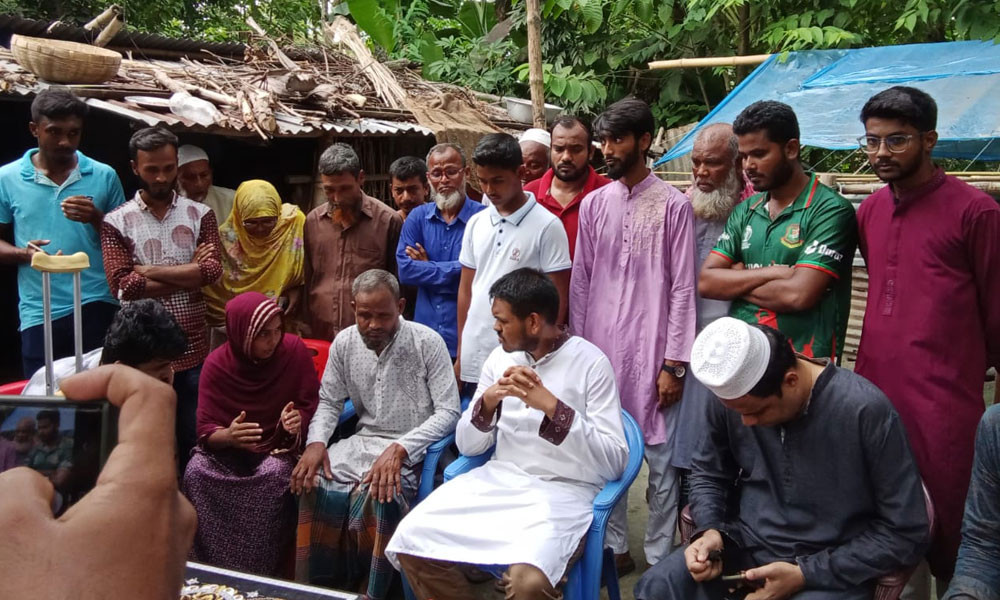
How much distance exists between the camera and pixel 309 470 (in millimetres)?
3770

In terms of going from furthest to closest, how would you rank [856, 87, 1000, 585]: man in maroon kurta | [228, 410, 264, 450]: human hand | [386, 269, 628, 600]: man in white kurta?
[228, 410, 264, 450]: human hand → [386, 269, 628, 600]: man in white kurta → [856, 87, 1000, 585]: man in maroon kurta

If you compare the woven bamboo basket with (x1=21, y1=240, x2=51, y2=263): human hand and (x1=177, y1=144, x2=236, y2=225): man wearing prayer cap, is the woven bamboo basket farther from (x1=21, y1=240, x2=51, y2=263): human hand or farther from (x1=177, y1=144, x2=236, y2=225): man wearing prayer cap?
(x1=21, y1=240, x2=51, y2=263): human hand

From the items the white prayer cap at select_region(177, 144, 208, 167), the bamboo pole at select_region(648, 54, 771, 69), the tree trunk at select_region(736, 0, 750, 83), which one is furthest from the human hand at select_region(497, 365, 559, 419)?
the tree trunk at select_region(736, 0, 750, 83)

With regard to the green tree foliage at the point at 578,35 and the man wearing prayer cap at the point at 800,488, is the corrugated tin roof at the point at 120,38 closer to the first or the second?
the green tree foliage at the point at 578,35

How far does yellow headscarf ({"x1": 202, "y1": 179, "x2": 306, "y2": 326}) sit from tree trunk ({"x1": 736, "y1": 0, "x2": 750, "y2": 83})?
860 centimetres

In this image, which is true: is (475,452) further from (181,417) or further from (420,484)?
(181,417)

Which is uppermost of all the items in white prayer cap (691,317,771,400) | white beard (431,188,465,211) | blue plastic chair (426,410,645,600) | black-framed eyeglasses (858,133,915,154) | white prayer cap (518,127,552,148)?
white prayer cap (518,127,552,148)

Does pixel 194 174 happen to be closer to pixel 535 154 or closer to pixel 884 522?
pixel 535 154

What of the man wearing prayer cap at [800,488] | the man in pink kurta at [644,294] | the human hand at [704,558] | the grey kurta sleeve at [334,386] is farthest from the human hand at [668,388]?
the grey kurta sleeve at [334,386]

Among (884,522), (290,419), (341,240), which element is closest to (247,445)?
(290,419)

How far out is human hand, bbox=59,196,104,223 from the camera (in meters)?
4.15

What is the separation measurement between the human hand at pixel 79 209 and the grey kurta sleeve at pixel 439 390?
1834mm

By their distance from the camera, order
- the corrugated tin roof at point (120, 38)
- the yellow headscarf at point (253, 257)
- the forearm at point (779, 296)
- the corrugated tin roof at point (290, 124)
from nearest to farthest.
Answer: the forearm at point (779, 296)
the yellow headscarf at point (253, 257)
the corrugated tin roof at point (290, 124)
the corrugated tin roof at point (120, 38)

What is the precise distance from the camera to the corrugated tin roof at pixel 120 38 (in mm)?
7875
